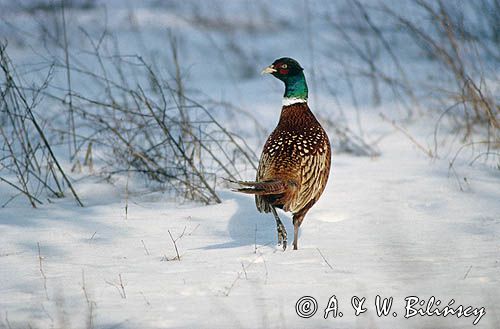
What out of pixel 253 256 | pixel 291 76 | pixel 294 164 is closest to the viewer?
pixel 253 256

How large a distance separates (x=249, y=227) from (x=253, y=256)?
0.74 meters

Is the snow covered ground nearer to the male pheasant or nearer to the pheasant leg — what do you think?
the pheasant leg

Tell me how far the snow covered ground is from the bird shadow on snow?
1cm

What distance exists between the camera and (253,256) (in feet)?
12.2

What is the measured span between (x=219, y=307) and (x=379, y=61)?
7.09m

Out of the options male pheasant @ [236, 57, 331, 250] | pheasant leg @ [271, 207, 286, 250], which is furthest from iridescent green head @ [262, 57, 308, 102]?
pheasant leg @ [271, 207, 286, 250]

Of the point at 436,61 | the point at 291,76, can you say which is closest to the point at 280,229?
the point at 291,76

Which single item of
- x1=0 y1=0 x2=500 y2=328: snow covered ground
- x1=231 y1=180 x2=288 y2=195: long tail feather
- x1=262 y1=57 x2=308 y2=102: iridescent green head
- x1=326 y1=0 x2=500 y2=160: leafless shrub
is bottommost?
x1=0 y1=0 x2=500 y2=328: snow covered ground


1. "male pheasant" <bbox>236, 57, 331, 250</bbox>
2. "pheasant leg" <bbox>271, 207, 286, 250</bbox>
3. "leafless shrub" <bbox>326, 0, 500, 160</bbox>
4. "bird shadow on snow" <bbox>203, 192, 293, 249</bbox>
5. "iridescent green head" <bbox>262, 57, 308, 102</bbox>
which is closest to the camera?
"male pheasant" <bbox>236, 57, 331, 250</bbox>

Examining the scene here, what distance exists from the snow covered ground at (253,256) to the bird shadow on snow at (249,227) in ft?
0.04

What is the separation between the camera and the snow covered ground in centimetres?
288

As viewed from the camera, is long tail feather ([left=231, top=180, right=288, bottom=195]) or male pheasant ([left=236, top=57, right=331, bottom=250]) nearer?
long tail feather ([left=231, top=180, right=288, bottom=195])

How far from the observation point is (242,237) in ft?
13.8

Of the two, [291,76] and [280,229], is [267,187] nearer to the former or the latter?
[280,229]
